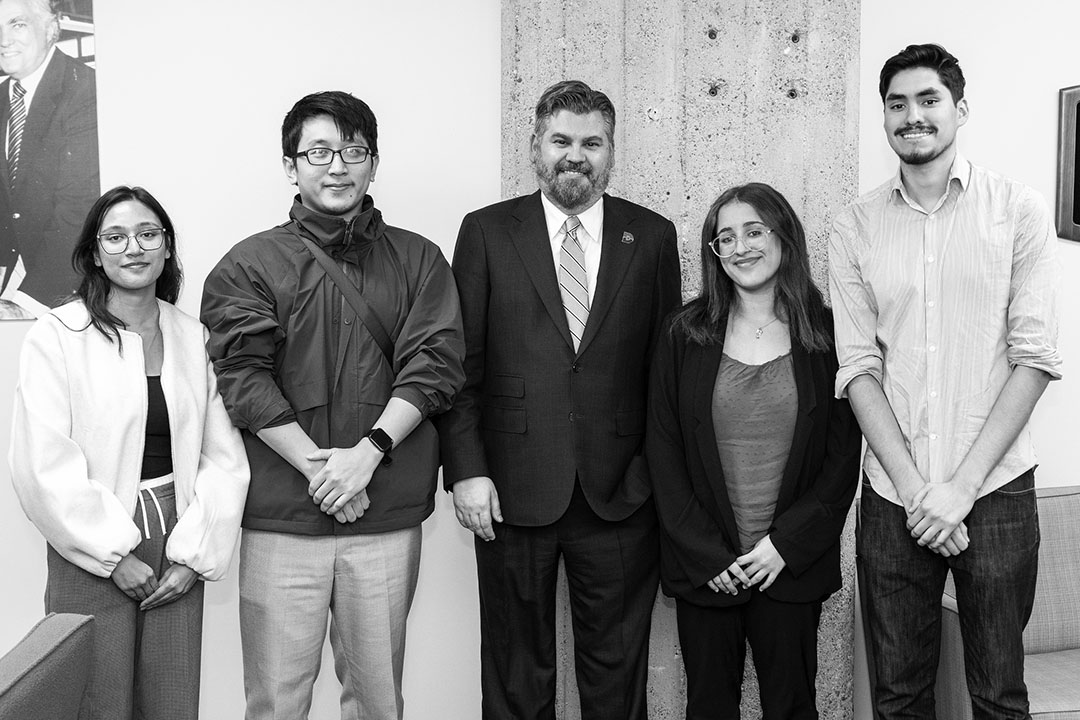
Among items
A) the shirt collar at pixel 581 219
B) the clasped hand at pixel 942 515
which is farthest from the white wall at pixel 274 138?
the clasped hand at pixel 942 515

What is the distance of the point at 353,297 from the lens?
7.88ft

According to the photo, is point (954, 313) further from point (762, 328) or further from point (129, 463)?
point (129, 463)

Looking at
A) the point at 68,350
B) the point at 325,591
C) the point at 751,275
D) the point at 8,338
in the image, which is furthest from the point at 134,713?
the point at 751,275

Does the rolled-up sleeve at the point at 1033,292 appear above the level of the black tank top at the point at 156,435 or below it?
above

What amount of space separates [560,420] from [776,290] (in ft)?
2.26

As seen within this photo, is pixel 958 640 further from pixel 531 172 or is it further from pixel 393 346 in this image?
pixel 531 172

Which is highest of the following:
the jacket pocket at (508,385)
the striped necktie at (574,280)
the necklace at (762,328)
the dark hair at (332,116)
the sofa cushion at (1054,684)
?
the dark hair at (332,116)

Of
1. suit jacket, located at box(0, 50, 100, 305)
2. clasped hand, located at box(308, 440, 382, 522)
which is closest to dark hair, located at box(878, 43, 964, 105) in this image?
clasped hand, located at box(308, 440, 382, 522)

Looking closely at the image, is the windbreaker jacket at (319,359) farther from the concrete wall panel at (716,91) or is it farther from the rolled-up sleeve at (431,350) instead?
the concrete wall panel at (716,91)

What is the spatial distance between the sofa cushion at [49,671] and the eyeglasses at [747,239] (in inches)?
70.2

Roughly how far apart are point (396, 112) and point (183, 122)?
2.27 feet

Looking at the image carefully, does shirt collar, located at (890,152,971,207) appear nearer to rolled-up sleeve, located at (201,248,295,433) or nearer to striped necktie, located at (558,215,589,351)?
striped necktie, located at (558,215,589,351)

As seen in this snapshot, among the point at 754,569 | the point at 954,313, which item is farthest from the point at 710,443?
the point at 954,313

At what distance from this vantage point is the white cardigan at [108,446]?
2.17m
